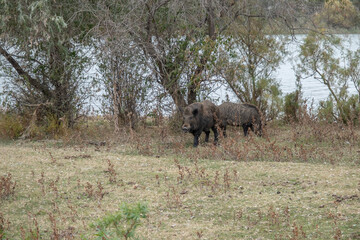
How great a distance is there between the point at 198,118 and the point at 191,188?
3978 millimetres

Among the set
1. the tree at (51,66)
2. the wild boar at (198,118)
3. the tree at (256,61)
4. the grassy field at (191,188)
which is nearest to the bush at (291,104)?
the tree at (256,61)

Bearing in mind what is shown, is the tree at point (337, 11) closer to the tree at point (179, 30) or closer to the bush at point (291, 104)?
the tree at point (179, 30)

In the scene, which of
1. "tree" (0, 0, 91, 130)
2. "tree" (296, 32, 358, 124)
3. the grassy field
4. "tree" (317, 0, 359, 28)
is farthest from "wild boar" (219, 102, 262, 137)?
"tree" (0, 0, 91, 130)

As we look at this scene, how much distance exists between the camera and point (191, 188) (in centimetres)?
806

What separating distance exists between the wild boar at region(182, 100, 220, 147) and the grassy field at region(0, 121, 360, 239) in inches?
17.4

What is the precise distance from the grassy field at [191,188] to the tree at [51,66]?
6.05ft

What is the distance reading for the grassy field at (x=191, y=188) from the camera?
6.35 m

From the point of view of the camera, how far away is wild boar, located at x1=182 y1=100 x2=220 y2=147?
463 inches

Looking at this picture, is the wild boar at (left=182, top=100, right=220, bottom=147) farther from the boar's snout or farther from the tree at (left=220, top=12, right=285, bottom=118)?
the tree at (left=220, top=12, right=285, bottom=118)

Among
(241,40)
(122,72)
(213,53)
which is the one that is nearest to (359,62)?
(241,40)

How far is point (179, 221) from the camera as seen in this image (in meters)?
6.65

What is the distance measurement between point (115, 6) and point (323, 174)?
717 cm

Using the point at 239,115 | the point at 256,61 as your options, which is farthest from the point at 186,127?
the point at 256,61

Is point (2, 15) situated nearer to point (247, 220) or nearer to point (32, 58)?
point (32, 58)
